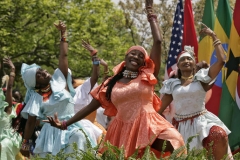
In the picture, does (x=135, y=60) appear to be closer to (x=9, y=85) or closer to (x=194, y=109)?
(x=194, y=109)

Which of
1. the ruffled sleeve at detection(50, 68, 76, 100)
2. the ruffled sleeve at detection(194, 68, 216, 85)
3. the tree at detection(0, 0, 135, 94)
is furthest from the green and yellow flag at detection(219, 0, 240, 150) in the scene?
the tree at detection(0, 0, 135, 94)

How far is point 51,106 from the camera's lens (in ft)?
29.3

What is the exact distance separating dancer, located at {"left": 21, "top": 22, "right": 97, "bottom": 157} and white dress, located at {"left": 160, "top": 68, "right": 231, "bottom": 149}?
1.17 metres

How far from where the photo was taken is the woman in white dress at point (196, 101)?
331 inches

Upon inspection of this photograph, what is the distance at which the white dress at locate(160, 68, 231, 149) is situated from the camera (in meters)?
8.52

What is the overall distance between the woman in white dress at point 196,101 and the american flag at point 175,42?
422cm

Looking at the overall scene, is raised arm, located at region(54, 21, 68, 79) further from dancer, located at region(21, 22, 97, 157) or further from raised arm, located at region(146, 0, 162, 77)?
raised arm, located at region(146, 0, 162, 77)

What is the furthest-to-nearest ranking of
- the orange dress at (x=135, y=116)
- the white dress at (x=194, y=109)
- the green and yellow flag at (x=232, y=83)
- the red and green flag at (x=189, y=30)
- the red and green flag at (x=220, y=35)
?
the red and green flag at (x=189, y=30) < the red and green flag at (x=220, y=35) < the green and yellow flag at (x=232, y=83) < the white dress at (x=194, y=109) < the orange dress at (x=135, y=116)

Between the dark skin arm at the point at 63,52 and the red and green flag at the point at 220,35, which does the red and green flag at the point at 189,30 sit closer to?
the red and green flag at the point at 220,35

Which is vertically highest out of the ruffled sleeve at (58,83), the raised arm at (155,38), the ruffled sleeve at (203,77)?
the raised arm at (155,38)

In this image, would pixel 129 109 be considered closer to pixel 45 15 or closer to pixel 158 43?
pixel 158 43

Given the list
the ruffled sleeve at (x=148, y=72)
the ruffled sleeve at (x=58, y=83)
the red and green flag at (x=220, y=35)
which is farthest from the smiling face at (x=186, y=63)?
the red and green flag at (x=220, y=35)

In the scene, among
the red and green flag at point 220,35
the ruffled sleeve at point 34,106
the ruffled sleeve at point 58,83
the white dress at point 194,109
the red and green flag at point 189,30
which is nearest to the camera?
the white dress at point 194,109

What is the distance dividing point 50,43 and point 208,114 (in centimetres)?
1967
